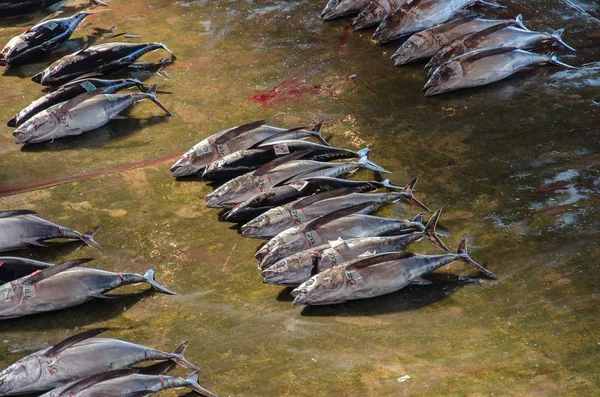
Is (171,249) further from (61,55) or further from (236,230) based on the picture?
(61,55)

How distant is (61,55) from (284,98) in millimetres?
2634

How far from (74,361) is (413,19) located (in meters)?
5.08

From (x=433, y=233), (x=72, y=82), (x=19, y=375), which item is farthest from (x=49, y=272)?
(x=72, y=82)

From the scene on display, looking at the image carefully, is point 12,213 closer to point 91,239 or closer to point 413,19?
point 91,239

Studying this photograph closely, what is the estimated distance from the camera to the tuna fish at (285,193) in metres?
5.66

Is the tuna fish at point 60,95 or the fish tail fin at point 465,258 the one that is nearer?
the fish tail fin at point 465,258

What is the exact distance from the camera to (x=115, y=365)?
4367mm

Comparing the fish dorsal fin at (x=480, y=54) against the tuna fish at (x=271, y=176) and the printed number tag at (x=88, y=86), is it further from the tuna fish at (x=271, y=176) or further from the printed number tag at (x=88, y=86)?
the printed number tag at (x=88, y=86)

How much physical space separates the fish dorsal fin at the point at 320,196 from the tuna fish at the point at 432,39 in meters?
2.43

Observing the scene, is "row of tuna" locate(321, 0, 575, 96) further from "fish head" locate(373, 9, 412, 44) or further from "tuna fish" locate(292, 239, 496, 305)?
"tuna fish" locate(292, 239, 496, 305)

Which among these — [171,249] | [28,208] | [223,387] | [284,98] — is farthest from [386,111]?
[223,387]

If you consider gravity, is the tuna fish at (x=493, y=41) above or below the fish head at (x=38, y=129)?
above

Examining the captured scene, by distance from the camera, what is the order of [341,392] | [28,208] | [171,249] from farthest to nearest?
[28,208] → [171,249] → [341,392]

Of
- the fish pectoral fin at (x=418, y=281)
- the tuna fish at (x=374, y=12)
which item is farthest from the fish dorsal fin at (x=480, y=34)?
the fish pectoral fin at (x=418, y=281)
